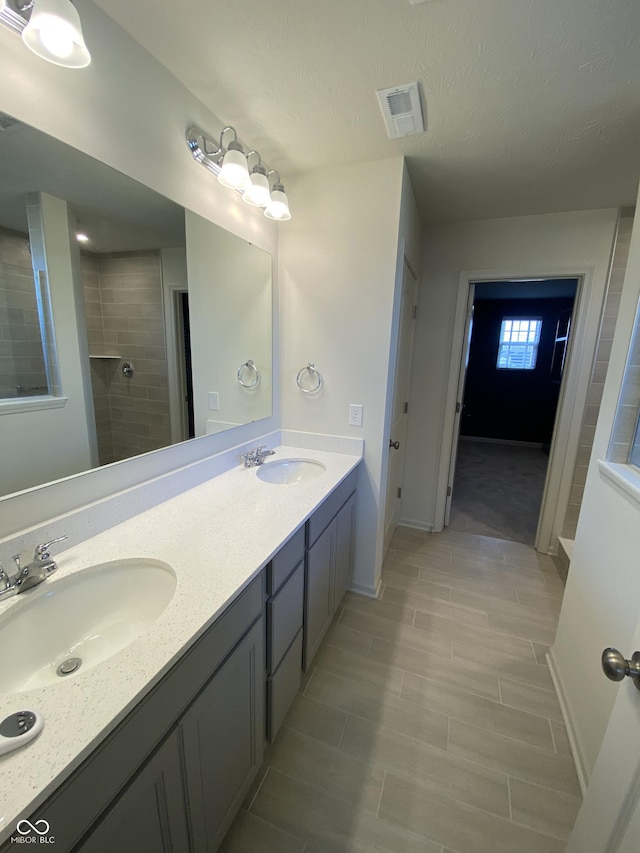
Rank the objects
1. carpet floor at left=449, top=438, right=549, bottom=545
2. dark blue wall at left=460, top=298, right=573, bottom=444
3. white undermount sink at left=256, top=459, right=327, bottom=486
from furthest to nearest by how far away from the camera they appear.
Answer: dark blue wall at left=460, top=298, right=573, bottom=444 → carpet floor at left=449, top=438, right=549, bottom=545 → white undermount sink at left=256, top=459, right=327, bottom=486

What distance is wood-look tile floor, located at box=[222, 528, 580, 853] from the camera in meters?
1.10

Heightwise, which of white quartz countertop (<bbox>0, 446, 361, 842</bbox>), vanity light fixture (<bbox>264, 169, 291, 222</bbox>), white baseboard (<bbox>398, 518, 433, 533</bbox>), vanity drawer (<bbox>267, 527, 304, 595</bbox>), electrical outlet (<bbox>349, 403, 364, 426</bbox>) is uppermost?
vanity light fixture (<bbox>264, 169, 291, 222</bbox>)

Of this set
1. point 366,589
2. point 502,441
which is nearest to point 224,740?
point 366,589

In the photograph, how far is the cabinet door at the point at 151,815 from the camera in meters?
0.59

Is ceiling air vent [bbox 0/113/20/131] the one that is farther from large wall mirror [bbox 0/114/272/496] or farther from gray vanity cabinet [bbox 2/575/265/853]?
gray vanity cabinet [bbox 2/575/265/853]

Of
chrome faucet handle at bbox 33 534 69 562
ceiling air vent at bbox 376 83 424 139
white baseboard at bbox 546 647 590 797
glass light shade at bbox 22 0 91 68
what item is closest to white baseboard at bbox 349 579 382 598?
white baseboard at bbox 546 647 590 797

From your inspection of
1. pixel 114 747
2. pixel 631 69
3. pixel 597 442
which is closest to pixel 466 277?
pixel 631 69

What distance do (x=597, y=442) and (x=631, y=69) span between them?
132cm

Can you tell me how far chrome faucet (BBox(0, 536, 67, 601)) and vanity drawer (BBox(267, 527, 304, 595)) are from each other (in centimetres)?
59

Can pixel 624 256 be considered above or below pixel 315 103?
below

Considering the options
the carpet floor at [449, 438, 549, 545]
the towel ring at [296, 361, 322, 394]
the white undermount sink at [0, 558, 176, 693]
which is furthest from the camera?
the carpet floor at [449, 438, 549, 545]

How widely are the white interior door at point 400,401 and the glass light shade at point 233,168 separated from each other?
1.05 meters

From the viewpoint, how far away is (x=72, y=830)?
53cm

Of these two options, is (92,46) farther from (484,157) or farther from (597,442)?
(597,442)
